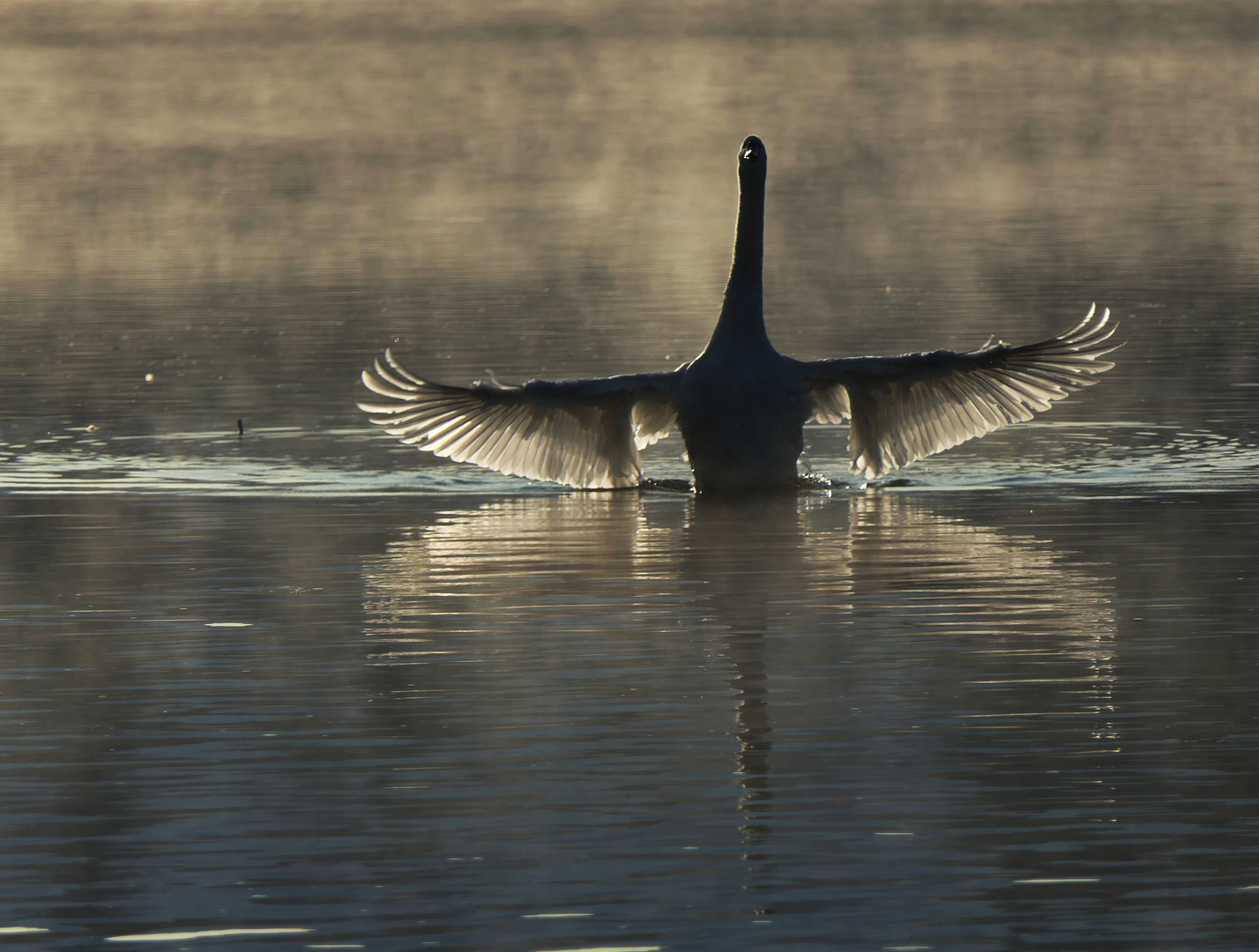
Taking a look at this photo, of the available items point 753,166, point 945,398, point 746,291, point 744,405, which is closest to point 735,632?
point 744,405

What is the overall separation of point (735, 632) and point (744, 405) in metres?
5.39

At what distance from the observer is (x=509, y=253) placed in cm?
3634

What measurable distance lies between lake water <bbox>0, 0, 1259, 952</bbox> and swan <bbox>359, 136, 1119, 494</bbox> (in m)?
0.39

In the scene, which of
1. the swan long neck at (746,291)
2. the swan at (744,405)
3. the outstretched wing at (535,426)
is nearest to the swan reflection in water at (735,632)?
the swan at (744,405)

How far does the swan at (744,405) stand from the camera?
17625 mm

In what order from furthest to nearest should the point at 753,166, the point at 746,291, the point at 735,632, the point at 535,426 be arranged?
1. the point at 753,166
2. the point at 535,426
3. the point at 746,291
4. the point at 735,632

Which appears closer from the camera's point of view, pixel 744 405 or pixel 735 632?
pixel 735 632

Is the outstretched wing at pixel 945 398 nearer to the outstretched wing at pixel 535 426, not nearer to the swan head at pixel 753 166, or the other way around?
the outstretched wing at pixel 535 426

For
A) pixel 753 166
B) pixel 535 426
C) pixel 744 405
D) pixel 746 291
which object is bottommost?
pixel 535 426

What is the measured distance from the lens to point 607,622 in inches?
501

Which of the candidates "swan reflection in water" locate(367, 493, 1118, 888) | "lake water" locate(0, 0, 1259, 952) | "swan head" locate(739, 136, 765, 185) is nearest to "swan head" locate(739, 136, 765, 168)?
"swan head" locate(739, 136, 765, 185)

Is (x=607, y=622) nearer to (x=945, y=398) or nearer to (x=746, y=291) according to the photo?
(x=746, y=291)

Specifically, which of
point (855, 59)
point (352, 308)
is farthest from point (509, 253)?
point (855, 59)

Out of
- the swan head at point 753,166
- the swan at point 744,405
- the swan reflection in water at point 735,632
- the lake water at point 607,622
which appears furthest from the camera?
the swan head at point 753,166
